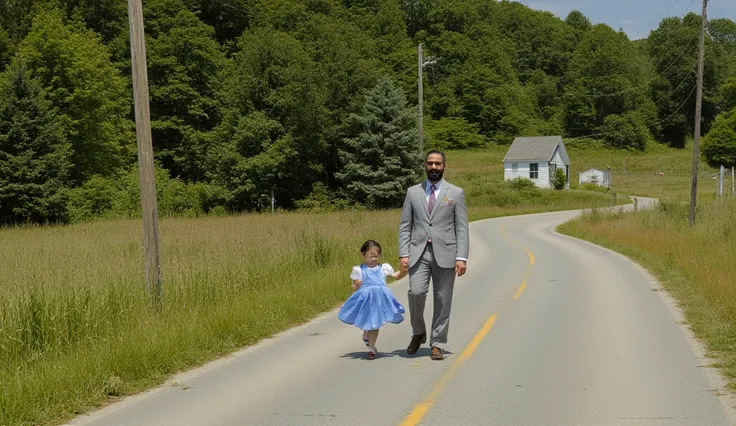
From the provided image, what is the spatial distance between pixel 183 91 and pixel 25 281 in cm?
6037

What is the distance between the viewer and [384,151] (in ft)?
174

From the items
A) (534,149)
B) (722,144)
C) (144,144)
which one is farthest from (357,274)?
(534,149)

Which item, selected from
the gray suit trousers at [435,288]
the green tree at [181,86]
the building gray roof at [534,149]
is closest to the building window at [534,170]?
the building gray roof at [534,149]

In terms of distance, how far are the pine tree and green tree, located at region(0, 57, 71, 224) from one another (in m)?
20.3

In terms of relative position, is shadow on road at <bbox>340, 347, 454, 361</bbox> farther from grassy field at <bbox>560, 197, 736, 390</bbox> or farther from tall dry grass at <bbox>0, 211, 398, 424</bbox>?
grassy field at <bbox>560, 197, 736, 390</bbox>

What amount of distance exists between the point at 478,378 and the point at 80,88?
54410 mm

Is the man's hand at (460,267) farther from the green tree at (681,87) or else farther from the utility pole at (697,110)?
the green tree at (681,87)

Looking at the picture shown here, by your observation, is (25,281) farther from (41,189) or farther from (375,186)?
(375,186)

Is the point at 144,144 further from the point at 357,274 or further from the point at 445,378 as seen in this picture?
the point at 445,378

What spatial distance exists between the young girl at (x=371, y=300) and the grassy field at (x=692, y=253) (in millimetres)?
3660

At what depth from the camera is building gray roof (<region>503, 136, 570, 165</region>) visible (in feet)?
261

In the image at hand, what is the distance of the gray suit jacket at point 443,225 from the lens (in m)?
8.43

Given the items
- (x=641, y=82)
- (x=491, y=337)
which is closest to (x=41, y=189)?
(x=491, y=337)

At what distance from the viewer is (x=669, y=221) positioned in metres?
30.8
